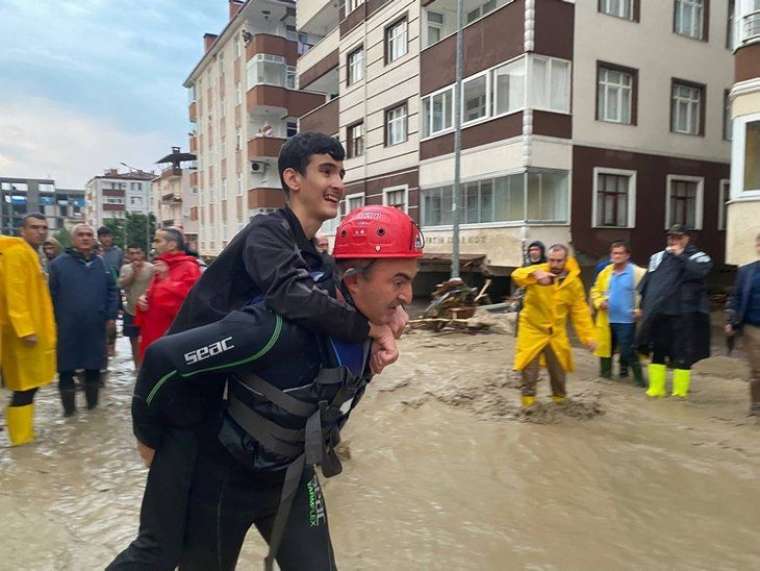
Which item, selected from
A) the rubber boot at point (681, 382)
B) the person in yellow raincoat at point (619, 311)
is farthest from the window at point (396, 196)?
the rubber boot at point (681, 382)

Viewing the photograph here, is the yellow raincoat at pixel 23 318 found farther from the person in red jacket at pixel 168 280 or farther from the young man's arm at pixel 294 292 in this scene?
the young man's arm at pixel 294 292

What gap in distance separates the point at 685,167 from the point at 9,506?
20.1 metres

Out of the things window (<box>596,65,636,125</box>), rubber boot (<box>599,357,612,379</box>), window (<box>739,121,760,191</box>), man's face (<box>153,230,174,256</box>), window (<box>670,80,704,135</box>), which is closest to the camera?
man's face (<box>153,230,174,256</box>)

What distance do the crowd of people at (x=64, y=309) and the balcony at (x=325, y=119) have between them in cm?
2188

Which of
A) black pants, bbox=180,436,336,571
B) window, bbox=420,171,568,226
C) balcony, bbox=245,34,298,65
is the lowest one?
black pants, bbox=180,436,336,571

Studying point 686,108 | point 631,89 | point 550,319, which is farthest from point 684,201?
point 550,319

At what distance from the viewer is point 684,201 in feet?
64.2

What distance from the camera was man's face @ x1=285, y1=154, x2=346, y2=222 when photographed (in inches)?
82.3

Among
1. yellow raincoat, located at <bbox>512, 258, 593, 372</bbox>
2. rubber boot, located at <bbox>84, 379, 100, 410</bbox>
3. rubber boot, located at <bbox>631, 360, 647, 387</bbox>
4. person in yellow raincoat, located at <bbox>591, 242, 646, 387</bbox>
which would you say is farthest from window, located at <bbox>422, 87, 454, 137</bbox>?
rubber boot, located at <bbox>84, 379, 100, 410</bbox>

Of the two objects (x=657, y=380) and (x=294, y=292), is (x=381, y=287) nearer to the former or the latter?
(x=294, y=292)

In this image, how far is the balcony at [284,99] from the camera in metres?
33.1

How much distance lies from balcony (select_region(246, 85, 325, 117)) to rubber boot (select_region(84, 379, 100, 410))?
95.0 feet

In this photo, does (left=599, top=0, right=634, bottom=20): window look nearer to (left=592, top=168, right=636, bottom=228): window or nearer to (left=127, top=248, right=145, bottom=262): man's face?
(left=592, top=168, right=636, bottom=228): window

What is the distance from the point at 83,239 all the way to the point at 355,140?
67.9ft
